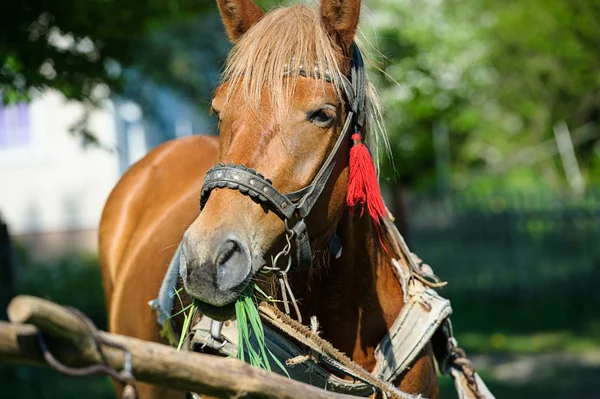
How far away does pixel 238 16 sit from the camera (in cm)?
310

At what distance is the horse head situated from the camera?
7.72 ft

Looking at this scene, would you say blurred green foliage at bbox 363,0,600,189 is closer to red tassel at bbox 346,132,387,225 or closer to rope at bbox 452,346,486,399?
red tassel at bbox 346,132,387,225

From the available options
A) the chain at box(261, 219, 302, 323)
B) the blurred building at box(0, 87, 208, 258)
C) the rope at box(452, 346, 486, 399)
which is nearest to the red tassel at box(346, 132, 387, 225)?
the chain at box(261, 219, 302, 323)

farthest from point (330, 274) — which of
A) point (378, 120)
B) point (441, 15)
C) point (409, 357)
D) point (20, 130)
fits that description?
point (20, 130)

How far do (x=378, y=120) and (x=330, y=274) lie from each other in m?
0.63

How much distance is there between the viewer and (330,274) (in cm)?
301

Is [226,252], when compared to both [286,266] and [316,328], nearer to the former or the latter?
[286,266]

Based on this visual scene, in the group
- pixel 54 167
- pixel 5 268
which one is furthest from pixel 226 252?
pixel 54 167

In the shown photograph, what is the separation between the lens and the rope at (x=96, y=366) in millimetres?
1668

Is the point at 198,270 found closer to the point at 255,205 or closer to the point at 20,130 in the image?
the point at 255,205

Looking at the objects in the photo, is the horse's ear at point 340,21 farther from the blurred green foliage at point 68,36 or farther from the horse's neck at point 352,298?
the blurred green foliage at point 68,36

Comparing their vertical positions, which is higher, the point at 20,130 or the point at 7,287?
the point at 20,130

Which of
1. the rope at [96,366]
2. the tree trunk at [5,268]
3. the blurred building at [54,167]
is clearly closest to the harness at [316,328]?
the rope at [96,366]

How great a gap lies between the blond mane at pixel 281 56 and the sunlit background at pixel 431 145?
468 millimetres
